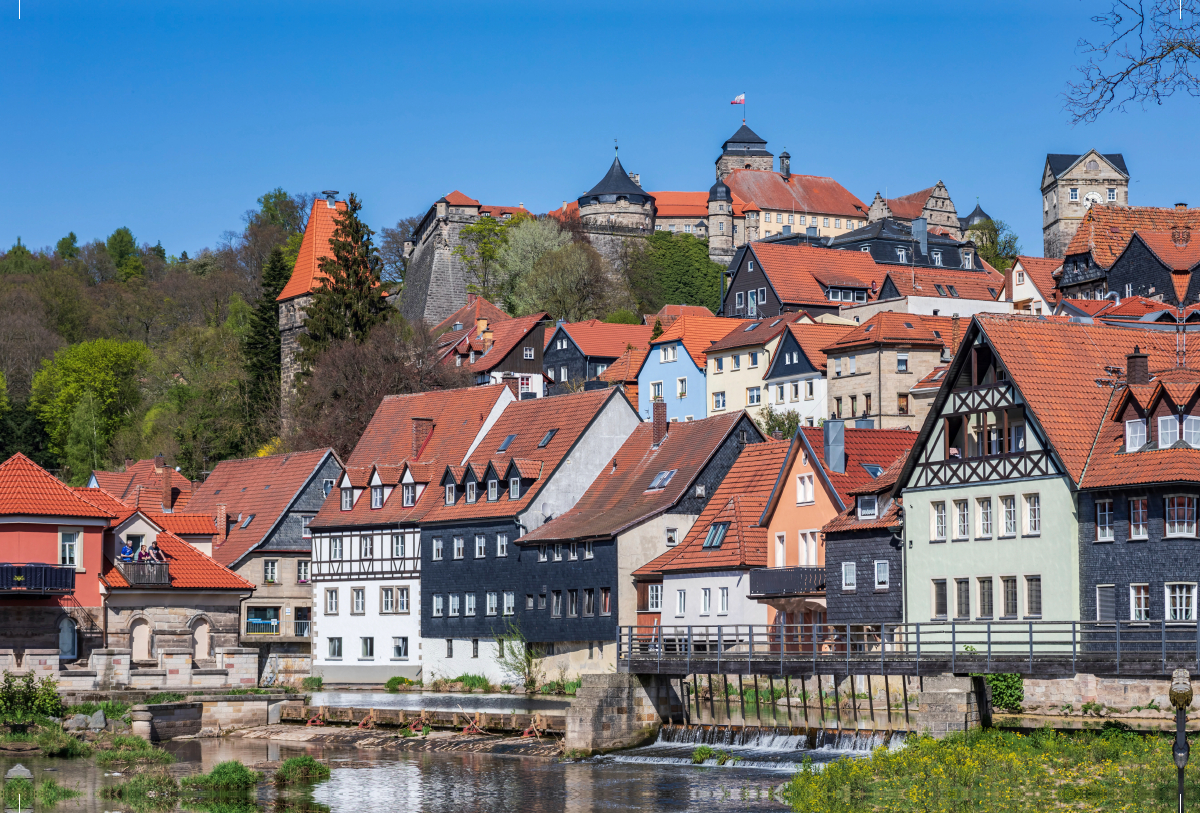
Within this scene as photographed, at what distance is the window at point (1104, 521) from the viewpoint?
4203 cm

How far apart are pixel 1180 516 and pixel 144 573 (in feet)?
107

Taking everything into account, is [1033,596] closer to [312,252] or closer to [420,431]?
[420,431]

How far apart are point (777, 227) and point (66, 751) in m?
147

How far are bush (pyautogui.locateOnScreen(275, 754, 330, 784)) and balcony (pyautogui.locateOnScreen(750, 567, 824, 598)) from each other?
642 inches

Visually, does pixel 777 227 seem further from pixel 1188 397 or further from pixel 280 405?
pixel 1188 397

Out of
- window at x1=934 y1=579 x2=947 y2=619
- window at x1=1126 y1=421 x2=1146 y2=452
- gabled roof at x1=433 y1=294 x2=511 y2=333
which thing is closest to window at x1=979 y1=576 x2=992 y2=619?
window at x1=934 y1=579 x2=947 y2=619

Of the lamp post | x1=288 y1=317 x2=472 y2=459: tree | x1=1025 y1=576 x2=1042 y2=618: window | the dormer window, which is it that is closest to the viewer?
the lamp post

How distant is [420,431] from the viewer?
7475 cm

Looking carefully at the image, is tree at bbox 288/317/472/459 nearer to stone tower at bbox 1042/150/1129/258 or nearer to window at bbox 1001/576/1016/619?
window at bbox 1001/576/1016/619

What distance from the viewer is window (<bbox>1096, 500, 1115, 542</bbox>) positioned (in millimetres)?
42031

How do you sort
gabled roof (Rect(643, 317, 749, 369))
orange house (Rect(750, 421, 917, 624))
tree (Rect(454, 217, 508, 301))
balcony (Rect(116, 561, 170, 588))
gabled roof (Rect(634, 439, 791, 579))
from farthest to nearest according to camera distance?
1. tree (Rect(454, 217, 508, 301))
2. gabled roof (Rect(643, 317, 749, 369))
3. balcony (Rect(116, 561, 170, 588))
4. gabled roof (Rect(634, 439, 791, 579))
5. orange house (Rect(750, 421, 917, 624))

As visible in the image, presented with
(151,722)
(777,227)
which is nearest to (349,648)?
(151,722)

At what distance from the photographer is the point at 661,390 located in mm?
102375

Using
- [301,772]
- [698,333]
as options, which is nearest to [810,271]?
[698,333]
